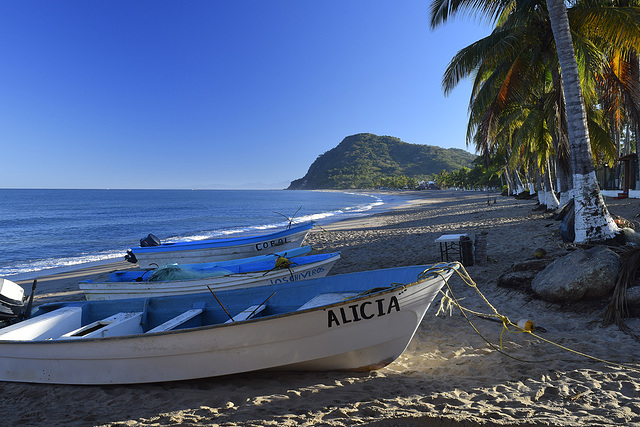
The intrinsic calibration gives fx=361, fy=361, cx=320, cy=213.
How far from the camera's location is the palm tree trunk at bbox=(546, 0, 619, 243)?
739cm

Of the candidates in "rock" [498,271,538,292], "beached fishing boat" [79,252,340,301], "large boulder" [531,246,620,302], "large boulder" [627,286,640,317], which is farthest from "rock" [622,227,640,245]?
"beached fishing boat" [79,252,340,301]

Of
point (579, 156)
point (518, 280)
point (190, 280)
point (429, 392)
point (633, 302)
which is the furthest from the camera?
point (579, 156)

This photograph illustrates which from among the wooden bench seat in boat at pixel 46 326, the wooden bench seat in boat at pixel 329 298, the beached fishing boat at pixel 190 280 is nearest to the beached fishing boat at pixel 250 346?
the wooden bench seat in boat at pixel 46 326

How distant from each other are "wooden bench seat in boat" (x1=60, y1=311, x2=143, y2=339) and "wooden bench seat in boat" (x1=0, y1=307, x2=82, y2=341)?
412mm

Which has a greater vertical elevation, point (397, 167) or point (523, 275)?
point (397, 167)

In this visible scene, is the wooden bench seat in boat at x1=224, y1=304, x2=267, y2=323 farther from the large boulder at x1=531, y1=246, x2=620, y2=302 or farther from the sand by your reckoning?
the large boulder at x1=531, y1=246, x2=620, y2=302

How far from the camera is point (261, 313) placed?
17.0ft

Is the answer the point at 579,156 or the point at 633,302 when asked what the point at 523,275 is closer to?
the point at 633,302

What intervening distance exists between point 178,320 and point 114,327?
0.85m

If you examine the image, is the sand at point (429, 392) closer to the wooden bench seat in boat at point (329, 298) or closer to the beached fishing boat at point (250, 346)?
the beached fishing boat at point (250, 346)

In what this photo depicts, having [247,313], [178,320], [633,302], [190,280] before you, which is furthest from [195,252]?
[633,302]

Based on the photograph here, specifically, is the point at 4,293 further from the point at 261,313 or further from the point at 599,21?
the point at 599,21

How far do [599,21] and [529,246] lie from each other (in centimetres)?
577

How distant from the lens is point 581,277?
17.8ft
